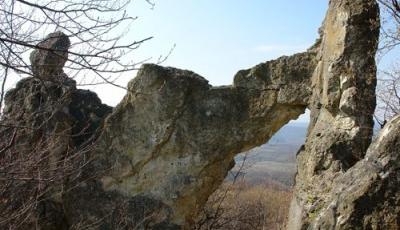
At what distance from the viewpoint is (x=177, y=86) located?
336 inches

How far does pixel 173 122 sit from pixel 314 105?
2.17m

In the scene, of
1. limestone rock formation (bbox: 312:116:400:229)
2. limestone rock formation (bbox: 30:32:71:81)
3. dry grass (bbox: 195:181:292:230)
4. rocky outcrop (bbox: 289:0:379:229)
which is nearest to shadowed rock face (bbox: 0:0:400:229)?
rocky outcrop (bbox: 289:0:379:229)

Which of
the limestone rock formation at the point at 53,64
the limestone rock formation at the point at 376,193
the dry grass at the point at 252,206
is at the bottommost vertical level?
the dry grass at the point at 252,206

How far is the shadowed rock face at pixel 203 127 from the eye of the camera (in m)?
6.97

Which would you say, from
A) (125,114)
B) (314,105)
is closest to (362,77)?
(314,105)

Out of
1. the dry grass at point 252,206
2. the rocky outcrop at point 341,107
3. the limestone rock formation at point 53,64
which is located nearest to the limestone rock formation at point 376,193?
the rocky outcrop at point 341,107

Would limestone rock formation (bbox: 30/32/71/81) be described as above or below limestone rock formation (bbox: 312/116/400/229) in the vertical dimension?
above

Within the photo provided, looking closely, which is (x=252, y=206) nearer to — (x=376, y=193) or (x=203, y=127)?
(x=203, y=127)

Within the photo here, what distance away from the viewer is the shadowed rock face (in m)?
6.97

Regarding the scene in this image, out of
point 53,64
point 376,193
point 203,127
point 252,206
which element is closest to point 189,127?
point 203,127

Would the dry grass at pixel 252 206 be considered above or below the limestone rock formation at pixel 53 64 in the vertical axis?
below

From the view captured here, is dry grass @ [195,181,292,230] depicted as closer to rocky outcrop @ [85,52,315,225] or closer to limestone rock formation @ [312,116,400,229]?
rocky outcrop @ [85,52,315,225]

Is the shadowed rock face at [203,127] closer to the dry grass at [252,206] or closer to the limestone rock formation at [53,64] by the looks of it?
the limestone rock formation at [53,64]

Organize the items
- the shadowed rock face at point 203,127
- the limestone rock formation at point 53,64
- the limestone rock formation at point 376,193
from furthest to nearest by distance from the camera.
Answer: the shadowed rock face at point 203,127
the limestone rock formation at point 376,193
the limestone rock formation at point 53,64
